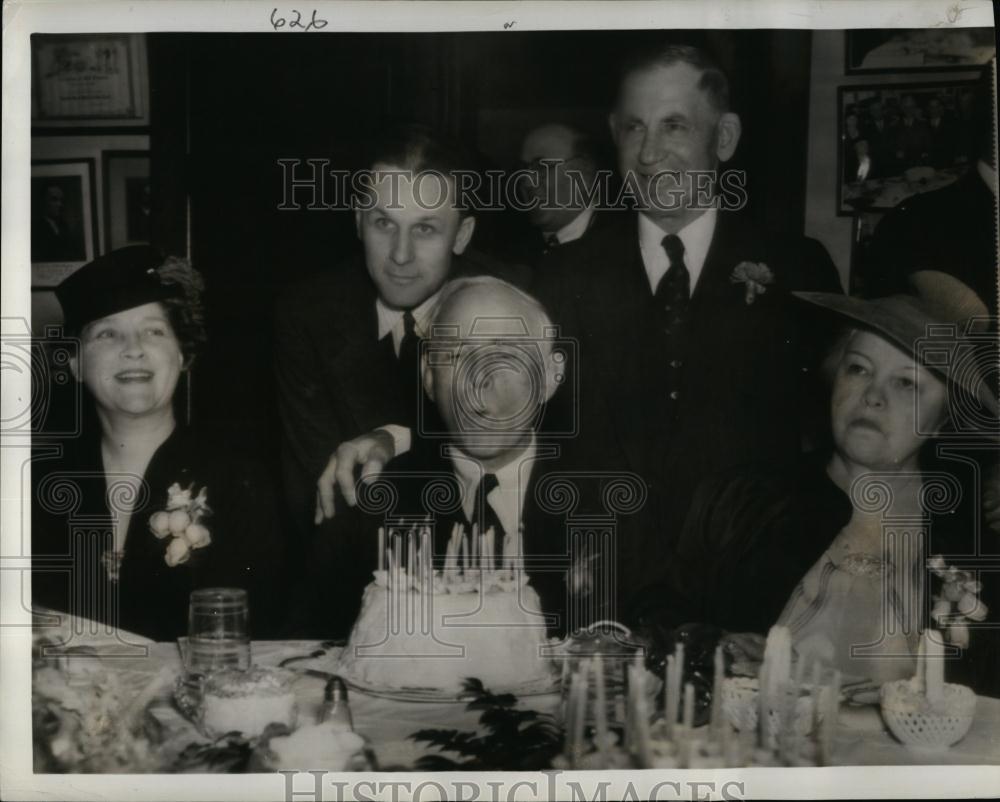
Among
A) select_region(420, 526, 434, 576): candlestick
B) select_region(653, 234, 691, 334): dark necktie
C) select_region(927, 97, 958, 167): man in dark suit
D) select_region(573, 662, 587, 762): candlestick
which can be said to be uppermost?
select_region(927, 97, 958, 167): man in dark suit

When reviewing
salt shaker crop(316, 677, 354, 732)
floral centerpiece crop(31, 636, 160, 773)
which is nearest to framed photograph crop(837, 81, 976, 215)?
salt shaker crop(316, 677, 354, 732)

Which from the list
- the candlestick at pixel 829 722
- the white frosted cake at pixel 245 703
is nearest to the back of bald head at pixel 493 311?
the white frosted cake at pixel 245 703

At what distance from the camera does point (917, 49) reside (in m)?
3.04

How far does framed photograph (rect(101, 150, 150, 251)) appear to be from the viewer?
301 cm

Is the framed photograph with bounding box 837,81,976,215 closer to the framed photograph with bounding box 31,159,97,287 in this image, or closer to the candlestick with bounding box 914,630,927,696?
the candlestick with bounding box 914,630,927,696

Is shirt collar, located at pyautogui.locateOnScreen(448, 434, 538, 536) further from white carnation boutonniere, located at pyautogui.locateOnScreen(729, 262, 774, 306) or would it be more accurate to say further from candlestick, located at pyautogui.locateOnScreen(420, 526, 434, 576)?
white carnation boutonniere, located at pyautogui.locateOnScreen(729, 262, 774, 306)

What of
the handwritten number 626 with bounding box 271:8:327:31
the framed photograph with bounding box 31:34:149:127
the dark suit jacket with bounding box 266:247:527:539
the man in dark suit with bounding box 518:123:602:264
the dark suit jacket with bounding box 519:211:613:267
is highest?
the handwritten number 626 with bounding box 271:8:327:31

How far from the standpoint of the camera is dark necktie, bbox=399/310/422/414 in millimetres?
3029

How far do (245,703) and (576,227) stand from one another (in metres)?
1.45

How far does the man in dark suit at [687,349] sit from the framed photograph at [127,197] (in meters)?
1.03

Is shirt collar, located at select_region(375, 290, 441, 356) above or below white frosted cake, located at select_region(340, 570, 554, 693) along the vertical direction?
above

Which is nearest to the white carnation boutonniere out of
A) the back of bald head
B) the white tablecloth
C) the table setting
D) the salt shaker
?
the back of bald head

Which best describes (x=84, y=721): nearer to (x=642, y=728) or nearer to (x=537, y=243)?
(x=642, y=728)

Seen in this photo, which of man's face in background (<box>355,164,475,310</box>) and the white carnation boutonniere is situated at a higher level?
man's face in background (<box>355,164,475,310</box>)
